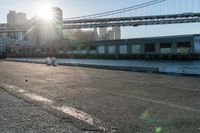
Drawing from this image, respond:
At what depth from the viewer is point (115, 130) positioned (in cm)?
526

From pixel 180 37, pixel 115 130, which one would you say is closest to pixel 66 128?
pixel 115 130

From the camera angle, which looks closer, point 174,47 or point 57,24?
point 174,47

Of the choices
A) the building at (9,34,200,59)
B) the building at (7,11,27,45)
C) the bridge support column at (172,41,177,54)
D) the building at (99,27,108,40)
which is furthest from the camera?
the building at (99,27,108,40)

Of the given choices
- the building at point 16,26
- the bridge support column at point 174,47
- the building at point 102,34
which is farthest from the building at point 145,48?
the building at point 102,34

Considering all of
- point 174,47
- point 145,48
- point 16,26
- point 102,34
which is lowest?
point 145,48

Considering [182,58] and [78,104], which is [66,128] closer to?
[78,104]

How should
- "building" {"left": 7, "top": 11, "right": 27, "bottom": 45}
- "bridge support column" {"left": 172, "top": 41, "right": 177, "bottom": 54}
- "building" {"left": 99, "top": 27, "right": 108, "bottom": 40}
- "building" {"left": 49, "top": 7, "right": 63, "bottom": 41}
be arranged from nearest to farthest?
"bridge support column" {"left": 172, "top": 41, "right": 177, "bottom": 54}, "building" {"left": 49, "top": 7, "right": 63, "bottom": 41}, "building" {"left": 7, "top": 11, "right": 27, "bottom": 45}, "building" {"left": 99, "top": 27, "right": 108, "bottom": 40}

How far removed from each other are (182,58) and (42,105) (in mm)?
72259

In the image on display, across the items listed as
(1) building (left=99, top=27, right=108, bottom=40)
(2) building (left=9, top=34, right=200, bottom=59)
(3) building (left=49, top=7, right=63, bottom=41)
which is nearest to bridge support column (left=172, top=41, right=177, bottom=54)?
(2) building (left=9, top=34, right=200, bottom=59)

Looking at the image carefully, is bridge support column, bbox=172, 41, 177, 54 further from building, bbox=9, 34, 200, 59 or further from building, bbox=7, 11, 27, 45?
building, bbox=7, 11, 27, 45

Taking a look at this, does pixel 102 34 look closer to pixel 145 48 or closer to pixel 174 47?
pixel 145 48

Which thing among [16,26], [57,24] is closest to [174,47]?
[57,24]

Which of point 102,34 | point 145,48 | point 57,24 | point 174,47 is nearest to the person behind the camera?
point 174,47

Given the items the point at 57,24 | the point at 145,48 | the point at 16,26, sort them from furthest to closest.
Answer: the point at 16,26 → the point at 57,24 → the point at 145,48
